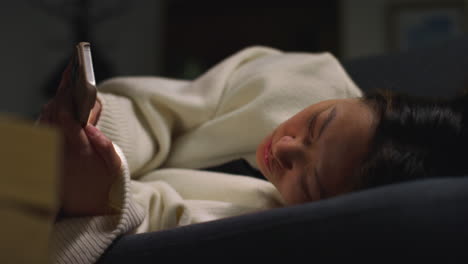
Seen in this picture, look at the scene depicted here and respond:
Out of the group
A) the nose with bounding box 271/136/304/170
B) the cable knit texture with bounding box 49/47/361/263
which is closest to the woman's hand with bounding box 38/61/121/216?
the cable knit texture with bounding box 49/47/361/263

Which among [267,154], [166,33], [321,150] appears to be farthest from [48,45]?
[321,150]

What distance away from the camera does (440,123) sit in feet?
1.70

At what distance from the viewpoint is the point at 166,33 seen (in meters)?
2.82

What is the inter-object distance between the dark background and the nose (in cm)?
194

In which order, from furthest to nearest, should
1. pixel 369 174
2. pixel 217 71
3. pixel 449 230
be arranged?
pixel 217 71
pixel 369 174
pixel 449 230

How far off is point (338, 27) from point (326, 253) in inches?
96.0

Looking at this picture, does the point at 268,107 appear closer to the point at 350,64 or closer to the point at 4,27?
the point at 350,64

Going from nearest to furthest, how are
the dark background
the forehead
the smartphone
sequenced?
the smartphone, the forehead, the dark background

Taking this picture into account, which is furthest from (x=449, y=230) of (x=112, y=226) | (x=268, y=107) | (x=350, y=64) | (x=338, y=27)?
(x=338, y=27)

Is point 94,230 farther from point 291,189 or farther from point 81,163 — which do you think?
point 291,189

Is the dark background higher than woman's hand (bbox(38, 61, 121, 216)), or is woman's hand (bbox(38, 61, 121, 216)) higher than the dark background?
woman's hand (bbox(38, 61, 121, 216))

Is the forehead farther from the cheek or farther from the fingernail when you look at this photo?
the fingernail

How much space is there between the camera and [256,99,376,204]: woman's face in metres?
0.51

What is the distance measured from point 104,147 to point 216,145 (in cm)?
38
